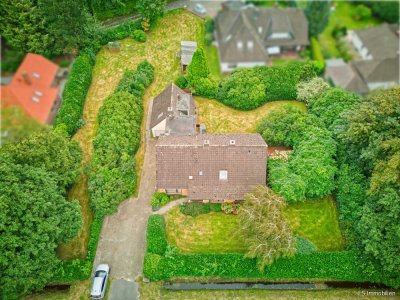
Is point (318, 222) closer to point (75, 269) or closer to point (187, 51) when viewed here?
point (75, 269)

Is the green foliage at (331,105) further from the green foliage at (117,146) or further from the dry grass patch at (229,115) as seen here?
the green foliage at (117,146)

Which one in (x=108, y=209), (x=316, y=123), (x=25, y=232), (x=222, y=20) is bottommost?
(x=25, y=232)

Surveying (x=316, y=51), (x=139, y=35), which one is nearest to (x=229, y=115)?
(x=139, y=35)

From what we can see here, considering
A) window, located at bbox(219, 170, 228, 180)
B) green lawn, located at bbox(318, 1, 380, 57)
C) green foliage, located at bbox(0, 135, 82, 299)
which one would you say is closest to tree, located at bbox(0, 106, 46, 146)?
green foliage, located at bbox(0, 135, 82, 299)

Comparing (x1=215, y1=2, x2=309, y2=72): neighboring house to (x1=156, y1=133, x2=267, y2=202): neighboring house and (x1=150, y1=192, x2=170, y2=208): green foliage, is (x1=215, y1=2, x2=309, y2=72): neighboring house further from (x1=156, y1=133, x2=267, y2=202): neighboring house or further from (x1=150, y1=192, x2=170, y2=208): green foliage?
(x1=150, y1=192, x2=170, y2=208): green foliage

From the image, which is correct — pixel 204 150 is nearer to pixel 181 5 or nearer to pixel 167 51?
pixel 167 51

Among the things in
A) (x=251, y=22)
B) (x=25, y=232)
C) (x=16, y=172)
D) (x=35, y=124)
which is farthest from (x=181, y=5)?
(x=25, y=232)

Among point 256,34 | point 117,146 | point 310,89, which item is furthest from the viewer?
point 256,34
